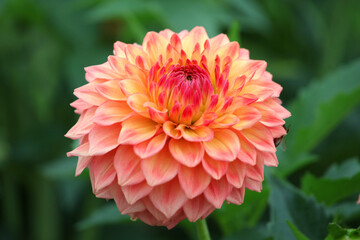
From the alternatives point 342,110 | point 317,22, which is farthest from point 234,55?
point 317,22

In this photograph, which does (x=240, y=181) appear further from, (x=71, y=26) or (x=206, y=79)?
(x=71, y=26)

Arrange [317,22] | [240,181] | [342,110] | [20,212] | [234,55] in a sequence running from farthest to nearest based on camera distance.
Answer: [317,22]
[20,212]
[342,110]
[234,55]
[240,181]

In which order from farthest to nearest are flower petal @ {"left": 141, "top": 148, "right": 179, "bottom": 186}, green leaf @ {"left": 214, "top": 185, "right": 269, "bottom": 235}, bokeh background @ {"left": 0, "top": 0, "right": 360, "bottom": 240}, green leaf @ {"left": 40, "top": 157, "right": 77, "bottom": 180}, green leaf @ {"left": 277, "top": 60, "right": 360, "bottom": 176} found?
bokeh background @ {"left": 0, "top": 0, "right": 360, "bottom": 240}
green leaf @ {"left": 40, "top": 157, "right": 77, "bottom": 180}
green leaf @ {"left": 277, "top": 60, "right": 360, "bottom": 176}
green leaf @ {"left": 214, "top": 185, "right": 269, "bottom": 235}
flower petal @ {"left": 141, "top": 148, "right": 179, "bottom": 186}

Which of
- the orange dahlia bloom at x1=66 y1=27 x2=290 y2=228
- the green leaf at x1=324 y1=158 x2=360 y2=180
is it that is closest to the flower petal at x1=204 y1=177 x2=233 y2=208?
the orange dahlia bloom at x1=66 y1=27 x2=290 y2=228

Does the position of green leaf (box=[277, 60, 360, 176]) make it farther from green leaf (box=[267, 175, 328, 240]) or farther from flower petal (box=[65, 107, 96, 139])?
flower petal (box=[65, 107, 96, 139])

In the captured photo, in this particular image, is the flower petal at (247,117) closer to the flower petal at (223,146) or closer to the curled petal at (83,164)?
the flower petal at (223,146)

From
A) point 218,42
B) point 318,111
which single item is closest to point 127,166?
point 218,42
